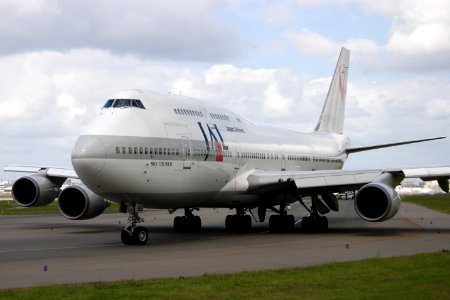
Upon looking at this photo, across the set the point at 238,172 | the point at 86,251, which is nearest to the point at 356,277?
the point at 86,251

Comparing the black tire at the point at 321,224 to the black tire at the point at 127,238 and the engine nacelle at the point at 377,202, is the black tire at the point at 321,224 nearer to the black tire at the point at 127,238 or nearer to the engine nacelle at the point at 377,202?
the engine nacelle at the point at 377,202

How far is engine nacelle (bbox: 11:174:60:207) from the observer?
29891 millimetres

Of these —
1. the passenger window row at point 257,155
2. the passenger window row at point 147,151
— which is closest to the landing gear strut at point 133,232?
the passenger window row at point 147,151

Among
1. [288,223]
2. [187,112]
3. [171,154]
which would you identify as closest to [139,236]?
[171,154]

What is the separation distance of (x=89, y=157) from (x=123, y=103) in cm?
273

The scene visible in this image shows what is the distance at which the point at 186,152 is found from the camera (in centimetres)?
2345

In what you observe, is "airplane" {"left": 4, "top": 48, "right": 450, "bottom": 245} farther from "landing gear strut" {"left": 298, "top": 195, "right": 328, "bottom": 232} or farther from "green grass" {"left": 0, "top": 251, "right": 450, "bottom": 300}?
"green grass" {"left": 0, "top": 251, "right": 450, "bottom": 300}

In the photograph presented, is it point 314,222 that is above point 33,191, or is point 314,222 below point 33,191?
below

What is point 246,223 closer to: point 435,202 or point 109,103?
point 109,103

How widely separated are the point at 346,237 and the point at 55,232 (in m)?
11.4

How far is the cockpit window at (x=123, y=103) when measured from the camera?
22.3m

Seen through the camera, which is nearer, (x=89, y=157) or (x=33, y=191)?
(x=89, y=157)

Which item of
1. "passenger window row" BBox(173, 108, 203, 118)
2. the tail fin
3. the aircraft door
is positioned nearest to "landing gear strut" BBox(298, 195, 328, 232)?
"passenger window row" BBox(173, 108, 203, 118)

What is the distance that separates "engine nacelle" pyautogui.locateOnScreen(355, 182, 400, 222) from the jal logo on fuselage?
198 inches
